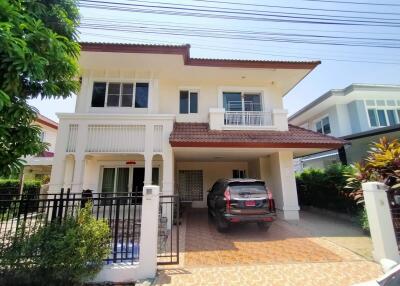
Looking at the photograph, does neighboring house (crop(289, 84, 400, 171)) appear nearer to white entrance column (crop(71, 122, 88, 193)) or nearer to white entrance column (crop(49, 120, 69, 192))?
white entrance column (crop(71, 122, 88, 193))

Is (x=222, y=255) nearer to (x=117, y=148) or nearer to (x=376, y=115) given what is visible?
(x=117, y=148)

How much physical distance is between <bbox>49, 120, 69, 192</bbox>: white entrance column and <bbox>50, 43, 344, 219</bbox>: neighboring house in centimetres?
3

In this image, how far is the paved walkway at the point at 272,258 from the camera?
4270mm

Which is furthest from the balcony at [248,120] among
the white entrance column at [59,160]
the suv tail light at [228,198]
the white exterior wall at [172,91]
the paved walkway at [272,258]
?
the white entrance column at [59,160]

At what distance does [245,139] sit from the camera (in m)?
9.10

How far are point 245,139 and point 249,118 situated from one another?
2.13 metres

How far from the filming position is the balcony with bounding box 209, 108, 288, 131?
33.5ft

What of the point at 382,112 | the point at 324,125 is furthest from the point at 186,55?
the point at 382,112

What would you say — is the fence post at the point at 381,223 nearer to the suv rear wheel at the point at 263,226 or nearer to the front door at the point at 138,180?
the suv rear wheel at the point at 263,226

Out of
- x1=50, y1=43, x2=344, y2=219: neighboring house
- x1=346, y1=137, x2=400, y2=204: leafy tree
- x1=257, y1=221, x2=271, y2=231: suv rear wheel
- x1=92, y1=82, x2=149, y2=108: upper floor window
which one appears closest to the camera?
x1=346, y1=137, x2=400, y2=204: leafy tree

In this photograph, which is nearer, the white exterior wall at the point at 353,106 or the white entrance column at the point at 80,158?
the white entrance column at the point at 80,158

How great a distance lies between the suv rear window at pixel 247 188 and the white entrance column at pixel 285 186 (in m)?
2.76

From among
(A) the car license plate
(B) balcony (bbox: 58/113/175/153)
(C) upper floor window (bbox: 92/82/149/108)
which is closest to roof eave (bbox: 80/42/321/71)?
(C) upper floor window (bbox: 92/82/149/108)

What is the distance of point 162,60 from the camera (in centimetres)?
957
